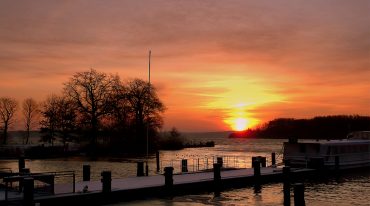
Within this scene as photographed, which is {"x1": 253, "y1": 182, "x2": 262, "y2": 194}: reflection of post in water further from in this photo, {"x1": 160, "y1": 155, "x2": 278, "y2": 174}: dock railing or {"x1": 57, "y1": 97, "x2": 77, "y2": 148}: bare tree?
{"x1": 57, "y1": 97, "x2": 77, "y2": 148}: bare tree

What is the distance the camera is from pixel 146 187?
3023 cm

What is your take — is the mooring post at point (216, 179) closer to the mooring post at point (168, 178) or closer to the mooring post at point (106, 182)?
the mooring post at point (168, 178)

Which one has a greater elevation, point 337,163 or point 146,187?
point 337,163

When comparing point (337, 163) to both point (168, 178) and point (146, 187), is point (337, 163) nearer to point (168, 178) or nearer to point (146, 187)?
point (168, 178)

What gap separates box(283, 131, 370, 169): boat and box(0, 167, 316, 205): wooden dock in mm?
5766

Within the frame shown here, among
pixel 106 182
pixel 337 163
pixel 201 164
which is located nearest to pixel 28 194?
pixel 106 182

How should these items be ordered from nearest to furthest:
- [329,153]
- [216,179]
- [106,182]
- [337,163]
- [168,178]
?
[106,182] → [168,178] → [216,179] → [337,163] → [329,153]

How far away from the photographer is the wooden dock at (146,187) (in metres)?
25.6

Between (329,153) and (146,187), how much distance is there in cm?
2546

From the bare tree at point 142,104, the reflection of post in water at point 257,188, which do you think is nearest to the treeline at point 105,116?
the bare tree at point 142,104

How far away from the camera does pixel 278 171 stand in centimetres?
4141

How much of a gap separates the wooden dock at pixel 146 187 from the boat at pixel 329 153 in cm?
577

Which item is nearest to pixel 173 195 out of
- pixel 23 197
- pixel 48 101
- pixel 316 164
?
pixel 23 197

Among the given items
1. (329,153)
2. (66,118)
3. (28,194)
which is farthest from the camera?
(66,118)
